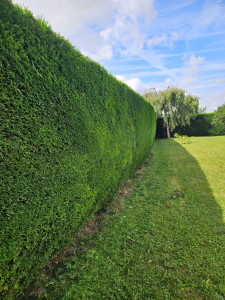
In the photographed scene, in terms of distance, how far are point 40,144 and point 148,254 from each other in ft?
8.12

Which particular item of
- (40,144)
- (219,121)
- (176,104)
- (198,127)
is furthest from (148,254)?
(198,127)

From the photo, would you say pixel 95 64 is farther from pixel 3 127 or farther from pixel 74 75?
pixel 3 127

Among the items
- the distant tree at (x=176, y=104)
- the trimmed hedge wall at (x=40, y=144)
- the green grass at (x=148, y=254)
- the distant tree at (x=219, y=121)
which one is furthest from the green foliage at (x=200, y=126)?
the trimmed hedge wall at (x=40, y=144)

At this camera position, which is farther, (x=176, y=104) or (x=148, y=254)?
(x=176, y=104)

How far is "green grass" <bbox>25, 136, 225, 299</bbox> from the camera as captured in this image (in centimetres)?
193

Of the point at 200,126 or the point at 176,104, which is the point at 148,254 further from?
the point at 200,126

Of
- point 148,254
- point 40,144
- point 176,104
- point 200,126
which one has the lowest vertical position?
point 148,254

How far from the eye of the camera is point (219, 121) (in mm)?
19047

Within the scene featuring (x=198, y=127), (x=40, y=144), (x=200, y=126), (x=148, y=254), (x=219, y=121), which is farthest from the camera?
(x=198, y=127)

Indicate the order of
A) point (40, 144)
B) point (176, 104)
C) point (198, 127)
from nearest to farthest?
1. point (40, 144)
2. point (176, 104)
3. point (198, 127)

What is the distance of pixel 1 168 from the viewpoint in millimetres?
1439

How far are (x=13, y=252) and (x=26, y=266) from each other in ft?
1.17

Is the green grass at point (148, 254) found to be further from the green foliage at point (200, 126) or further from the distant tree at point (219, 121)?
the green foliage at point (200, 126)

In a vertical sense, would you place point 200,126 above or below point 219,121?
below
